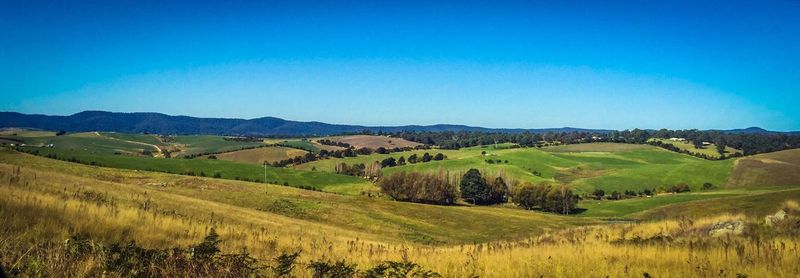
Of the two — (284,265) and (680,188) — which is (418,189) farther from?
(284,265)

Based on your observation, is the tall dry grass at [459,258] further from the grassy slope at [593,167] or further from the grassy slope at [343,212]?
the grassy slope at [593,167]

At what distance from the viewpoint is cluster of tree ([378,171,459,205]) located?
368ft

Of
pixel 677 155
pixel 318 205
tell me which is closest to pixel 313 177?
pixel 318 205

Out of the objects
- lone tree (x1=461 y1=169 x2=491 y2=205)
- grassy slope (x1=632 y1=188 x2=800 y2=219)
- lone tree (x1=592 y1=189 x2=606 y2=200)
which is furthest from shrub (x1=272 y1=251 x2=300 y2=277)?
lone tree (x1=592 y1=189 x2=606 y2=200)

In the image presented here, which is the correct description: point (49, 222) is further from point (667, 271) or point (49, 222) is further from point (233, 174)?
point (233, 174)

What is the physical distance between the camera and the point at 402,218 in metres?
57.9

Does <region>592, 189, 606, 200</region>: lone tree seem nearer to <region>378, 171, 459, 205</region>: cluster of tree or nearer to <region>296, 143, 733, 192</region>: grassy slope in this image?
<region>296, 143, 733, 192</region>: grassy slope

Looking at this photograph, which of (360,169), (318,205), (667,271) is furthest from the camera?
(360,169)


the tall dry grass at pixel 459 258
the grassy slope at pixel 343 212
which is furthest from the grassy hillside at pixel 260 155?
the tall dry grass at pixel 459 258

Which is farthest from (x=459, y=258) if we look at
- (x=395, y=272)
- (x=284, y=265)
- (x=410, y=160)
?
(x=410, y=160)

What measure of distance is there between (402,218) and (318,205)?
9.82 metres

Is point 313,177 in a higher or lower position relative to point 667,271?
lower

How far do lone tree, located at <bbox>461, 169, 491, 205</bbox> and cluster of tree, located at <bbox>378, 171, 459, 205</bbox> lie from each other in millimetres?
6554

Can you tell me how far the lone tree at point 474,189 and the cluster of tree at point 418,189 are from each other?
655 cm
